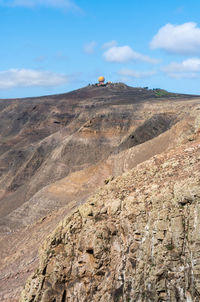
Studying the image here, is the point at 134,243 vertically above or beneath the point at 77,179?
above

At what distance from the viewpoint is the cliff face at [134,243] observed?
29.7 ft

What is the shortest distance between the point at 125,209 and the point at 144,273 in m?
1.91

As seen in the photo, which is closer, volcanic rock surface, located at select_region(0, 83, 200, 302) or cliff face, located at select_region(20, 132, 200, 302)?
cliff face, located at select_region(20, 132, 200, 302)

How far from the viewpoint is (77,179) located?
31.3 meters

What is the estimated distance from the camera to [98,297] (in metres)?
9.88

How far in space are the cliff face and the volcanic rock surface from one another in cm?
4

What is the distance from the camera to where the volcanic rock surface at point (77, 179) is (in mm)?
10205

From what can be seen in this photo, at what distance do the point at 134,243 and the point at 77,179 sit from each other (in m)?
21.7

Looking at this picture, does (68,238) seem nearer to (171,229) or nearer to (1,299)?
(171,229)

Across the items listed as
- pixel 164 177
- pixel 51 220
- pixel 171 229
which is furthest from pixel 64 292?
pixel 51 220

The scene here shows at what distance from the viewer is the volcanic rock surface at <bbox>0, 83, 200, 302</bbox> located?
33.5 ft

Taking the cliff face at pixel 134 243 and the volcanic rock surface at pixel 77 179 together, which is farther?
the volcanic rock surface at pixel 77 179

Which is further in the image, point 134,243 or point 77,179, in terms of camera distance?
point 77,179

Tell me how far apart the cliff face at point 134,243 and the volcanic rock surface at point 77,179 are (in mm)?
38
